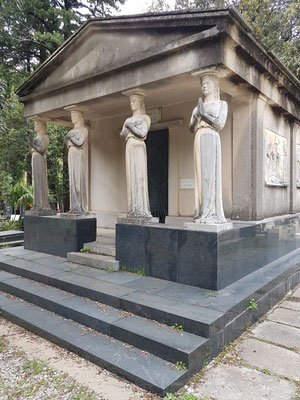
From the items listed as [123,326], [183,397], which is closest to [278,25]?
[123,326]

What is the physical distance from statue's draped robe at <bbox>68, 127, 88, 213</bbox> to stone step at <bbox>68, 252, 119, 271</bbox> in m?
0.95

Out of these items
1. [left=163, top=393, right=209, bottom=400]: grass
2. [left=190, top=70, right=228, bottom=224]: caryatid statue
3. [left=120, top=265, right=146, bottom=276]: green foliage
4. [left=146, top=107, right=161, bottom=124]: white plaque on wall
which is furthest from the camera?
[left=146, top=107, right=161, bottom=124]: white plaque on wall

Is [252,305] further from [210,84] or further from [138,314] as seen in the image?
[210,84]

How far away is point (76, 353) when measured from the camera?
3242 millimetres

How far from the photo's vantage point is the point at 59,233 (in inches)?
247

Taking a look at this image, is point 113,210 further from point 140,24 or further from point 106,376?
point 106,376

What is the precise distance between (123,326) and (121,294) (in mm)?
645

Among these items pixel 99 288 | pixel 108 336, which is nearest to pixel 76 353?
pixel 108 336

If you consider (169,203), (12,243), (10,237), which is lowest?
(12,243)

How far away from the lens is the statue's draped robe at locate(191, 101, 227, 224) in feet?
13.6

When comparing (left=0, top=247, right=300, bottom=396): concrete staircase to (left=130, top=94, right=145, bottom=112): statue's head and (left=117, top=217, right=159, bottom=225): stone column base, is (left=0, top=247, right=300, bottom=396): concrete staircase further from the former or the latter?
(left=130, top=94, right=145, bottom=112): statue's head

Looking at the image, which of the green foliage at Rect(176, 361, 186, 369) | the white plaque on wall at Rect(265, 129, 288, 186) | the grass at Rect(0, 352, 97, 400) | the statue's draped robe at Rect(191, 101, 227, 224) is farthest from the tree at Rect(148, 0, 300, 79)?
the grass at Rect(0, 352, 97, 400)

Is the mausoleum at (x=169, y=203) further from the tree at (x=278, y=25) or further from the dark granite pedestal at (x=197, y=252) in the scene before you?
the tree at (x=278, y=25)

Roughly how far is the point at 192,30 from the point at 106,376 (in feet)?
14.6
